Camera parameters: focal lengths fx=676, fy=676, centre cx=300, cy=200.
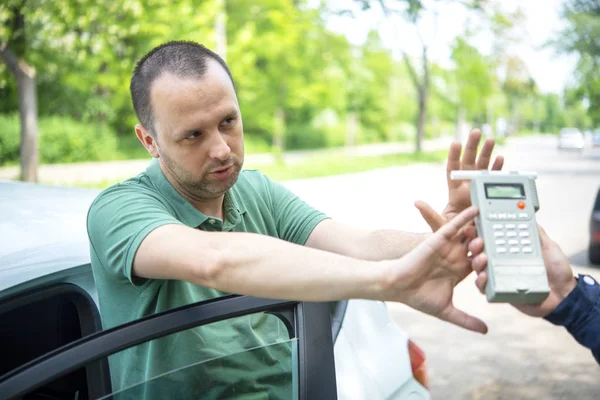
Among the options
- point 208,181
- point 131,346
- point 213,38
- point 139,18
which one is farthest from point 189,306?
point 213,38

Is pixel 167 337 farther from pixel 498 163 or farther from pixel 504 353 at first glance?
pixel 504 353

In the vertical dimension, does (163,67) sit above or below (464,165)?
above

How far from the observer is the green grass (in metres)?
17.3

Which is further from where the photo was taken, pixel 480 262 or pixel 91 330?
pixel 91 330

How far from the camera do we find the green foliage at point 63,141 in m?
19.5

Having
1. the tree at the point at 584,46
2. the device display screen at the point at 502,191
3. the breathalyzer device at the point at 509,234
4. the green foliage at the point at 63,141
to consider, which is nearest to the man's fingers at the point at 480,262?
the breathalyzer device at the point at 509,234

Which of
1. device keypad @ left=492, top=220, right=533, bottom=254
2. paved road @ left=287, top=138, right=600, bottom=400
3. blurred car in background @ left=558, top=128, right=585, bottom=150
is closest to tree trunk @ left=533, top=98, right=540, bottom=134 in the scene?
blurred car in background @ left=558, top=128, right=585, bottom=150

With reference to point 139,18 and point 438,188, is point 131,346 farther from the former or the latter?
point 438,188

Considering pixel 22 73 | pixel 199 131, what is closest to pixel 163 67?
pixel 199 131

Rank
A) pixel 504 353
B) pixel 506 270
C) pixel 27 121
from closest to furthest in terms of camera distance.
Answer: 1. pixel 506 270
2. pixel 504 353
3. pixel 27 121

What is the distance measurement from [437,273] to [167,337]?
1.87ft

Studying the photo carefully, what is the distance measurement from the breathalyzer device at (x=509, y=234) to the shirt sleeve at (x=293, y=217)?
74 centimetres

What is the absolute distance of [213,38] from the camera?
48.9 ft

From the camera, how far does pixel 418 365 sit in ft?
7.00
